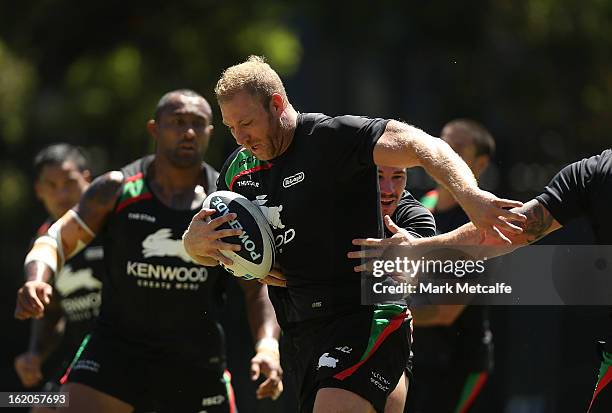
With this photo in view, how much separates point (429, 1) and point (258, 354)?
12906 mm

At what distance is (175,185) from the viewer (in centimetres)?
689

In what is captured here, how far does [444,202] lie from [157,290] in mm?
2246

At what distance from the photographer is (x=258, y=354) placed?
6383 mm

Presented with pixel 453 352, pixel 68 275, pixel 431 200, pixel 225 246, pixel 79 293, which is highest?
pixel 431 200

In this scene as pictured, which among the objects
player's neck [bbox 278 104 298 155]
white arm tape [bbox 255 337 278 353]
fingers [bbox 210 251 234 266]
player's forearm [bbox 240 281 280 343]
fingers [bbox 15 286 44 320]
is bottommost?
white arm tape [bbox 255 337 278 353]

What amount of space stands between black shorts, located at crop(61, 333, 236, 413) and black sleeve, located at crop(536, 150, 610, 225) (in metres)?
2.59

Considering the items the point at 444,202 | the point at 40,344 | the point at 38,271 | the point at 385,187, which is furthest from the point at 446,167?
the point at 40,344

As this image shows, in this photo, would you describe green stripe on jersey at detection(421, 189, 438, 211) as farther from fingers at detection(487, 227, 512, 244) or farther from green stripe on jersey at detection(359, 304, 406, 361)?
fingers at detection(487, 227, 512, 244)

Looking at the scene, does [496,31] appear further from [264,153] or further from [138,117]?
[264,153]

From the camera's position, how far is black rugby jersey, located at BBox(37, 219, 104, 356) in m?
→ 8.62

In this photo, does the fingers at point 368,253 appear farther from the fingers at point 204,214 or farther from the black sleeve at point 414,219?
the fingers at point 204,214

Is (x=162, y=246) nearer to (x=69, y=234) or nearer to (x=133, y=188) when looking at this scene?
(x=133, y=188)

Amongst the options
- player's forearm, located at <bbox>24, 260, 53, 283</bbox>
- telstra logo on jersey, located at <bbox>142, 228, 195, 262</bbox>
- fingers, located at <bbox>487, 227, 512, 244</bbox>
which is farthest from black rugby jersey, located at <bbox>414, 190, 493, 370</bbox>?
fingers, located at <bbox>487, 227, 512, 244</bbox>

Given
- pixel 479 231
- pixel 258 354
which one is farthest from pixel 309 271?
pixel 258 354
